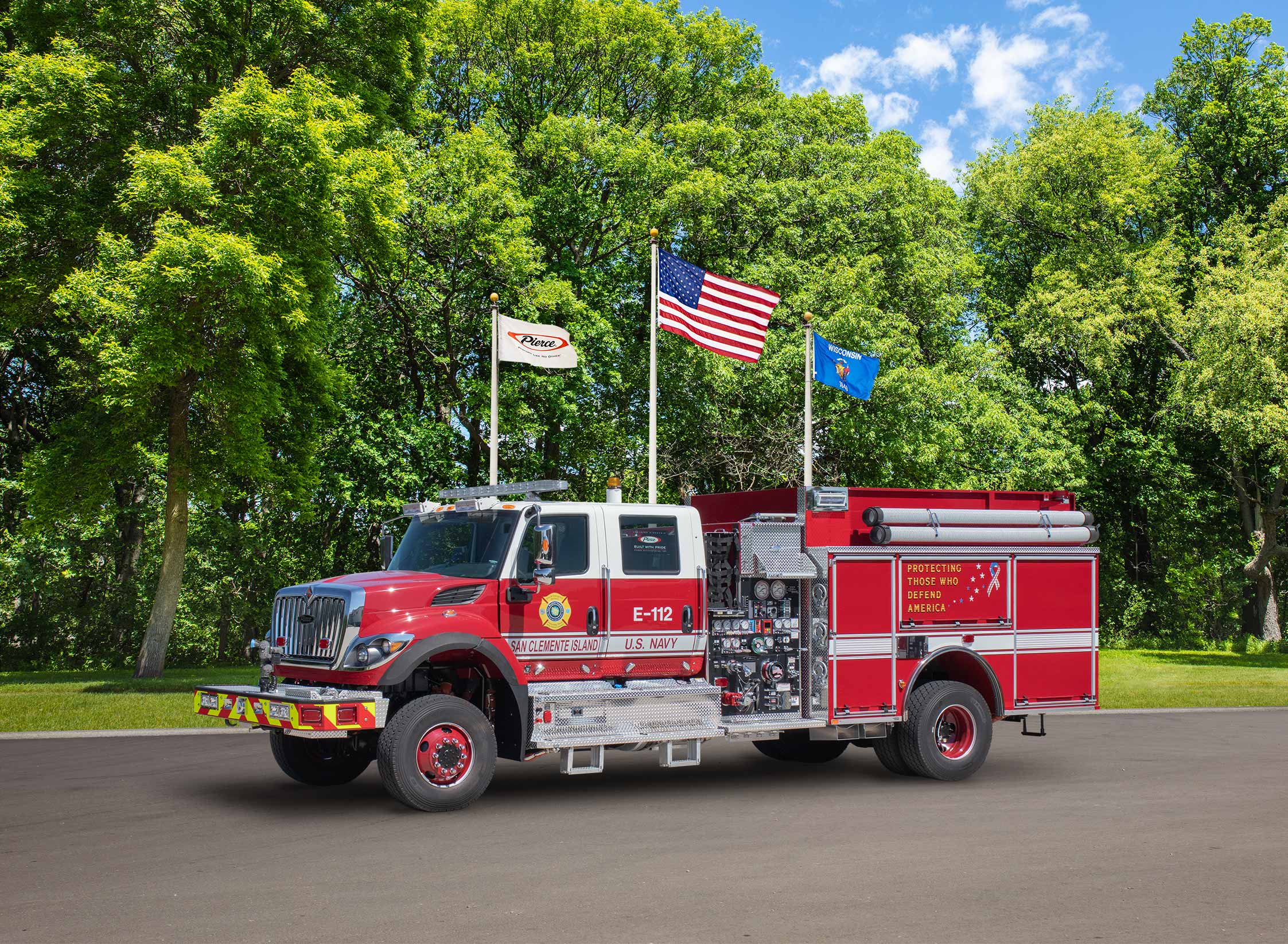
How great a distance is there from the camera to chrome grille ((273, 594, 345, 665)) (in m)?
10.8

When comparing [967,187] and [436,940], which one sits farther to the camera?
[967,187]

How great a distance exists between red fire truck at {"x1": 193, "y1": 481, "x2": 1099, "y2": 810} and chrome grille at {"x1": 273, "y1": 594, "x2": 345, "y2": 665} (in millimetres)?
26

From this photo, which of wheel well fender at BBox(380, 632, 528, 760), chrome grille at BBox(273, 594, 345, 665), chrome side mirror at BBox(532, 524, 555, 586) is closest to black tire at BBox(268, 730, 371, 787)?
chrome grille at BBox(273, 594, 345, 665)

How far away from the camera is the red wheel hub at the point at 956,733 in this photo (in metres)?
13.0

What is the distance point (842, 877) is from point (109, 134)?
23.6 metres

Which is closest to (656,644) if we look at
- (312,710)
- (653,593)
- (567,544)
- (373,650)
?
(653,593)

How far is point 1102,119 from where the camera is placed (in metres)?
45.0

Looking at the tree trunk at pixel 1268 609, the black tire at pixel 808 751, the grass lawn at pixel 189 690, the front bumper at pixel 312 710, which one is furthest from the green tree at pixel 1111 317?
the front bumper at pixel 312 710

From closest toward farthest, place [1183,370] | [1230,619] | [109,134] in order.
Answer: [109,134], [1183,370], [1230,619]

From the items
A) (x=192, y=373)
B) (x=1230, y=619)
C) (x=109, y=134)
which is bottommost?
(x=1230, y=619)

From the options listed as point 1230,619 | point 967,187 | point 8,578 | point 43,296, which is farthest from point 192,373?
point 1230,619

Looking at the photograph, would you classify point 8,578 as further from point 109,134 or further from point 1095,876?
point 1095,876

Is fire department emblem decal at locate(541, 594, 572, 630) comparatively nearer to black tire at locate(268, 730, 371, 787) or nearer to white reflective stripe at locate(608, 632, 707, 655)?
white reflective stripe at locate(608, 632, 707, 655)

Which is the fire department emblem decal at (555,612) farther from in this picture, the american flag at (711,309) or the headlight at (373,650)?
the american flag at (711,309)
